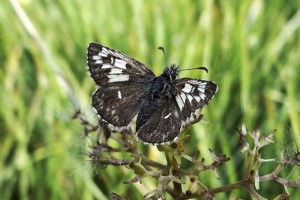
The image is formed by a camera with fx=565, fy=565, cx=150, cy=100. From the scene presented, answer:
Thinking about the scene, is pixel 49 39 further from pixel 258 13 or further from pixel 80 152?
pixel 80 152

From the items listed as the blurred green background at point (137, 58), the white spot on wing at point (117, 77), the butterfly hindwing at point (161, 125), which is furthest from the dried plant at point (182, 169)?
the blurred green background at point (137, 58)

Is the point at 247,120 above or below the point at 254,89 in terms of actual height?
below

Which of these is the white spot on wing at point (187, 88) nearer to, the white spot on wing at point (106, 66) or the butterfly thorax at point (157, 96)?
the butterfly thorax at point (157, 96)

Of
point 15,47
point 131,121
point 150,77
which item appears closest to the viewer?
point 131,121

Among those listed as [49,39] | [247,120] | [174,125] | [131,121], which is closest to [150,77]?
[131,121]

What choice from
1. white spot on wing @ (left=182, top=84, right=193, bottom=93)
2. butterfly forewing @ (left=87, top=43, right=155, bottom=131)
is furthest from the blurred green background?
white spot on wing @ (left=182, top=84, right=193, bottom=93)

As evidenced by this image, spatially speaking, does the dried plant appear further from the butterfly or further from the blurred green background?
the blurred green background
